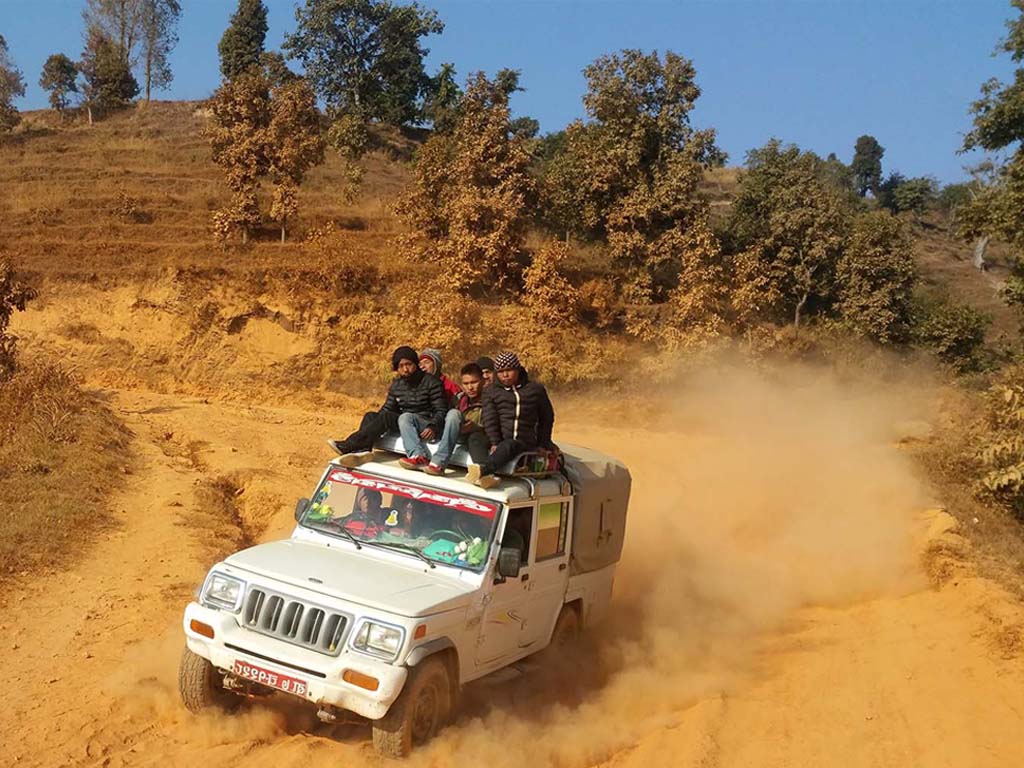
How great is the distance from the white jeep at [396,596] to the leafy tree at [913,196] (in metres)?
64.9

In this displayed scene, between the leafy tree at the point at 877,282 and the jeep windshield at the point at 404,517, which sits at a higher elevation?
the leafy tree at the point at 877,282

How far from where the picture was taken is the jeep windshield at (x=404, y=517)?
7.06 meters

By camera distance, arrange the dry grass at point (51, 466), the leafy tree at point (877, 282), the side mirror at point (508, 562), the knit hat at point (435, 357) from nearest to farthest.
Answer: the side mirror at point (508, 562), the knit hat at point (435, 357), the dry grass at point (51, 466), the leafy tree at point (877, 282)

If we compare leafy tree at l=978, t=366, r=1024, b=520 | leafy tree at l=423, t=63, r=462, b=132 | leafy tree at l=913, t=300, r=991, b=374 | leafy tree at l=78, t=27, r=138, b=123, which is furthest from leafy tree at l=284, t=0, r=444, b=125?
leafy tree at l=978, t=366, r=1024, b=520

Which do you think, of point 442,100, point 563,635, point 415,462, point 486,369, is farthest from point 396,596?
point 442,100

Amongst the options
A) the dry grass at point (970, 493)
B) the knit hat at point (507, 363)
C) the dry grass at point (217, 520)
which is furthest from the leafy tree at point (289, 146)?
the knit hat at point (507, 363)

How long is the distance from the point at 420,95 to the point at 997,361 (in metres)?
38.8

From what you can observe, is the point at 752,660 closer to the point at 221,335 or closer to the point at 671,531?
the point at 671,531

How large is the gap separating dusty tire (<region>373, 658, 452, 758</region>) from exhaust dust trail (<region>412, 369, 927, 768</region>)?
0.43ft

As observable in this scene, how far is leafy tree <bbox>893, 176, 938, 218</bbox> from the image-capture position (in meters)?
65.9

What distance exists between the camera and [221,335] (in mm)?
23203

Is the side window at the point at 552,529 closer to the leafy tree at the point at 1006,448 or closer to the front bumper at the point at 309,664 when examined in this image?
the front bumper at the point at 309,664

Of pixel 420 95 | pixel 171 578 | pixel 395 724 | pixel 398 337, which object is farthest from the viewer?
pixel 420 95

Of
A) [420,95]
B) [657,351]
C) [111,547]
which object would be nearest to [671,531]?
[111,547]
